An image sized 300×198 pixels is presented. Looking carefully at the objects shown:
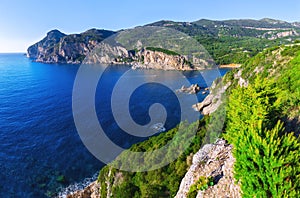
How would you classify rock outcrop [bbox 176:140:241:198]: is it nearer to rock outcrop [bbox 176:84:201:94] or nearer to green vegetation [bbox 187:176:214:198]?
green vegetation [bbox 187:176:214:198]

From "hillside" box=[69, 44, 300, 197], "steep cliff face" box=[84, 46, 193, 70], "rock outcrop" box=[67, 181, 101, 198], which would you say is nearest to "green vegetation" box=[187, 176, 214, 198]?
"hillside" box=[69, 44, 300, 197]

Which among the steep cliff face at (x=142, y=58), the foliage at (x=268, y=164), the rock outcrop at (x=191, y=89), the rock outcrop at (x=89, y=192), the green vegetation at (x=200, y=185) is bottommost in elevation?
the rock outcrop at (x=89, y=192)

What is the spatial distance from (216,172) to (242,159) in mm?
4163

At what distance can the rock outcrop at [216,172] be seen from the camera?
1250 cm

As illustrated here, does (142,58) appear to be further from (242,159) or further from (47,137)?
(242,159)

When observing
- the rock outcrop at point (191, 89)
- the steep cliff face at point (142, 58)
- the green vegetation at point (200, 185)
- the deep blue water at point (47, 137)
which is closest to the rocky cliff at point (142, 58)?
the steep cliff face at point (142, 58)

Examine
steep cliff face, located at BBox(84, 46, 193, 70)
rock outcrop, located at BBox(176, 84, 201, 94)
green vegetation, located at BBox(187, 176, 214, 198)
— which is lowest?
rock outcrop, located at BBox(176, 84, 201, 94)

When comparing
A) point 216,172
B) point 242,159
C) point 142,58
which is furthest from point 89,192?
point 142,58

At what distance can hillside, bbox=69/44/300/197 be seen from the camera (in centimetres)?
938

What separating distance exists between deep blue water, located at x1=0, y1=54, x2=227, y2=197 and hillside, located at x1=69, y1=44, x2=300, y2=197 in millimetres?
8705

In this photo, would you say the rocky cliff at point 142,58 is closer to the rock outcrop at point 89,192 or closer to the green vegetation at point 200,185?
the rock outcrop at point 89,192

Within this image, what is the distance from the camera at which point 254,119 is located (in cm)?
1481

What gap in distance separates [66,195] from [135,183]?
1385cm

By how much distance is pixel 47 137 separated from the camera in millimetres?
48500
